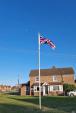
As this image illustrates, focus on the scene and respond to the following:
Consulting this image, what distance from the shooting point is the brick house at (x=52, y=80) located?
3088 inches

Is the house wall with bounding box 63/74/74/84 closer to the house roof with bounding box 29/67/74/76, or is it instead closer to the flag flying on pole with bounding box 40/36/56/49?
the house roof with bounding box 29/67/74/76

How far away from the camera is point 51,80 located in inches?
3236

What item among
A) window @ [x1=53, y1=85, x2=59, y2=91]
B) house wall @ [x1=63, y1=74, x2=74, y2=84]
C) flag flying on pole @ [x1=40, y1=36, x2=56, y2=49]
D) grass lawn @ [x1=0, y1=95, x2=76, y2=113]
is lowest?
grass lawn @ [x1=0, y1=95, x2=76, y2=113]

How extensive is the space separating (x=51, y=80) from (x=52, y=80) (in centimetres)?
28

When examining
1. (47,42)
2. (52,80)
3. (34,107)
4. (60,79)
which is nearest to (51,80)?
(52,80)

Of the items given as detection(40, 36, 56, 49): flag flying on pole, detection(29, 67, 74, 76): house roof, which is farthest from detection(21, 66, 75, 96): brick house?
detection(40, 36, 56, 49): flag flying on pole

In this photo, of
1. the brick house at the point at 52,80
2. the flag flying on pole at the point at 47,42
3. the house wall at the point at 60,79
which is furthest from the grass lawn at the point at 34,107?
the house wall at the point at 60,79

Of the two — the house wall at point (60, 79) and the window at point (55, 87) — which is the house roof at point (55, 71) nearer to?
the house wall at point (60, 79)

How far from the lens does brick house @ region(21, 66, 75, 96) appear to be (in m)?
78.4

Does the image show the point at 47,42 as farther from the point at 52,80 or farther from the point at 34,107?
the point at 52,80

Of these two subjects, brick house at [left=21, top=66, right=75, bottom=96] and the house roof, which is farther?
the house roof

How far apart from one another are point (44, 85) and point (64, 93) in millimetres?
6339

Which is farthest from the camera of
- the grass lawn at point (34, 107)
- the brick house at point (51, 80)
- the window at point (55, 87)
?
the brick house at point (51, 80)

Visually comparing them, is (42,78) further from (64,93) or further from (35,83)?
(64,93)
